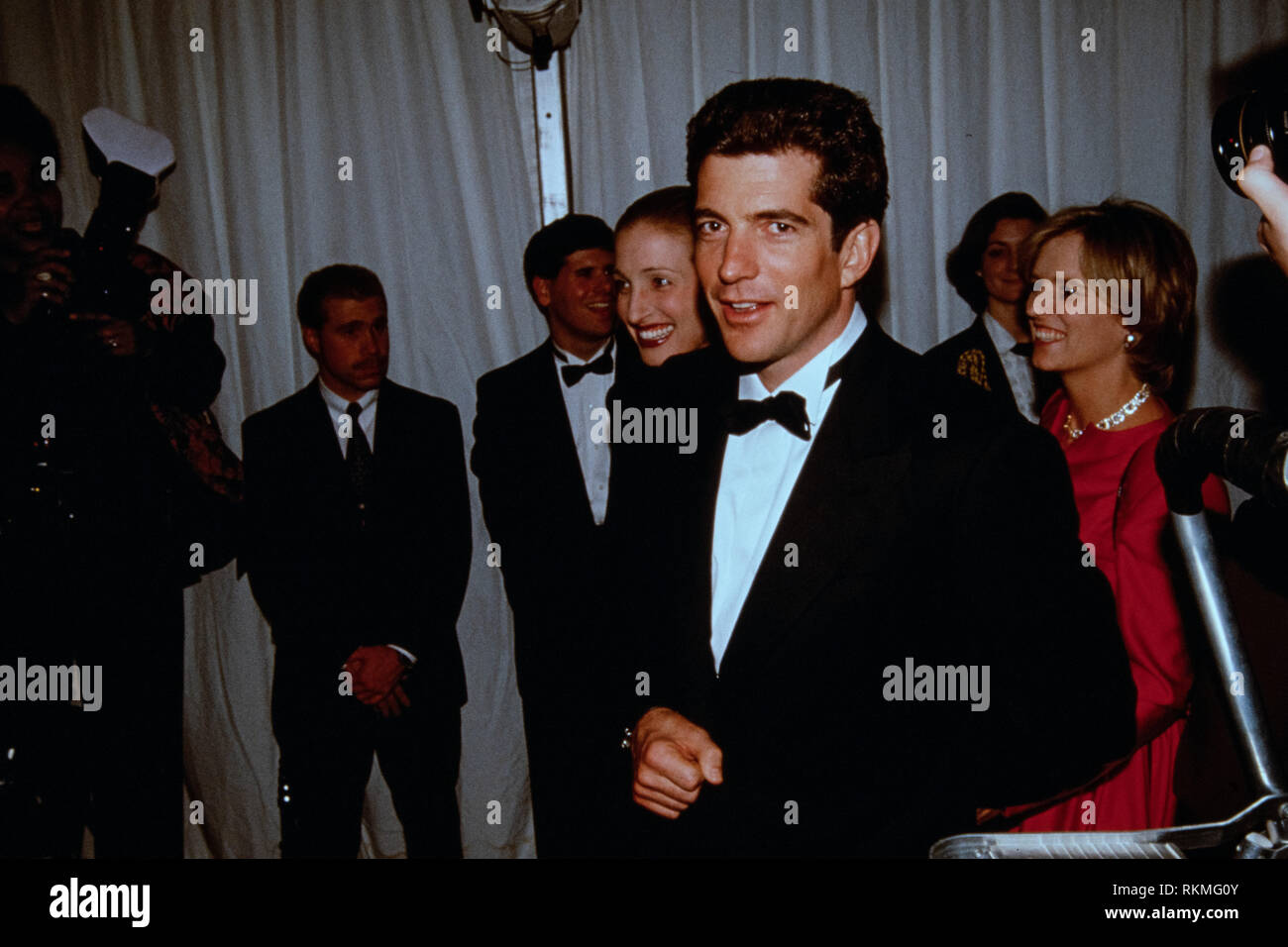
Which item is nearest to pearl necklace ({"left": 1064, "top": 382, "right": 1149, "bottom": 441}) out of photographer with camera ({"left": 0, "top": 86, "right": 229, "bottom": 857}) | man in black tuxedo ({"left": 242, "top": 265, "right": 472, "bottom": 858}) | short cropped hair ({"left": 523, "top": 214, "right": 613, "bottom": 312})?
short cropped hair ({"left": 523, "top": 214, "right": 613, "bottom": 312})

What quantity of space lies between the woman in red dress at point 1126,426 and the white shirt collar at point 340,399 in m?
1.64

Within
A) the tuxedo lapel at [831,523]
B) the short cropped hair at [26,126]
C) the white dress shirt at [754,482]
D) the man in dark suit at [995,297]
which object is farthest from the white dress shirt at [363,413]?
the man in dark suit at [995,297]

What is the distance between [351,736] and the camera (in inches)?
92.4

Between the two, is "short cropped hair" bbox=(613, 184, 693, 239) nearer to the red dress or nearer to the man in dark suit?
the man in dark suit

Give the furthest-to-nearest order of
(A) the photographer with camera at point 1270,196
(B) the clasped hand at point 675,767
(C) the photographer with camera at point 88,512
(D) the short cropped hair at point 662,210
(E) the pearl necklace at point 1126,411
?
(D) the short cropped hair at point 662,210, (C) the photographer with camera at point 88,512, (E) the pearl necklace at point 1126,411, (B) the clasped hand at point 675,767, (A) the photographer with camera at point 1270,196

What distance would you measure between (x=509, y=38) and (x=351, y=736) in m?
1.88

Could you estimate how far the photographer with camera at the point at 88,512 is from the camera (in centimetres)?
205

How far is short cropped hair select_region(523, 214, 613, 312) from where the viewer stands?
2.31 m

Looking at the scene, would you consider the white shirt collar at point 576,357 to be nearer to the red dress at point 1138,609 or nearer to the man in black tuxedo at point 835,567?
the man in black tuxedo at point 835,567

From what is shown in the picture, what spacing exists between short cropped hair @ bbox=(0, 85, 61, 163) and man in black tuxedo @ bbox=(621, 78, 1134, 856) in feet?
6.15
